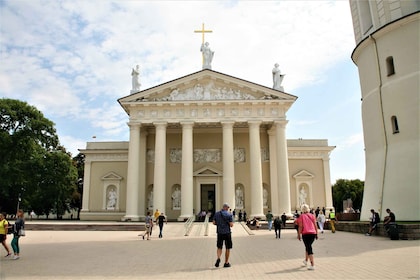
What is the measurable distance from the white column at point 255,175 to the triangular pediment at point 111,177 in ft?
52.2

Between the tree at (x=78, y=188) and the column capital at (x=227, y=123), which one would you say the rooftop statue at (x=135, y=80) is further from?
the tree at (x=78, y=188)

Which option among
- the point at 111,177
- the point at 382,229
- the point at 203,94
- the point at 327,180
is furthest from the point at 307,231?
the point at 111,177

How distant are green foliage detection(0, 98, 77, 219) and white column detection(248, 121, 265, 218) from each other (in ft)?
73.2

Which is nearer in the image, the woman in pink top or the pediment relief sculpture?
the woman in pink top

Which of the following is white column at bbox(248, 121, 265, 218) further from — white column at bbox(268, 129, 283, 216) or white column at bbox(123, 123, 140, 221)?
white column at bbox(123, 123, 140, 221)

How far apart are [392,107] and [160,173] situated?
69.3ft

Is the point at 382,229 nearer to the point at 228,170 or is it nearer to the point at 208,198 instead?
the point at 228,170

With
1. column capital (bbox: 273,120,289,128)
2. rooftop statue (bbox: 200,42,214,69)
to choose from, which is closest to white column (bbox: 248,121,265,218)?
column capital (bbox: 273,120,289,128)

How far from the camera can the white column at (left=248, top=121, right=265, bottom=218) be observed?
111 ft

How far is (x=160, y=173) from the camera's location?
34781 millimetres

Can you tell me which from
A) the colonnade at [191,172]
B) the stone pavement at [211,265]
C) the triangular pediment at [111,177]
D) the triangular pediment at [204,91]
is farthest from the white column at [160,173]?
the stone pavement at [211,265]

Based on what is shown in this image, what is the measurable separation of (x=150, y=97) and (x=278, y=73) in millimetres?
13464

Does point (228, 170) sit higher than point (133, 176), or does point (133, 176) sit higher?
point (228, 170)

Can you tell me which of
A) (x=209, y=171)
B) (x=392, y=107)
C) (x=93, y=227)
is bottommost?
(x=93, y=227)
